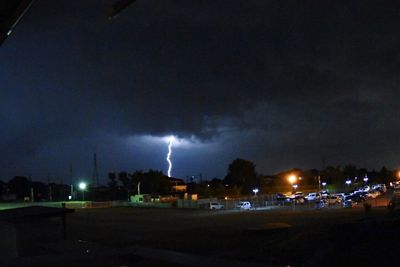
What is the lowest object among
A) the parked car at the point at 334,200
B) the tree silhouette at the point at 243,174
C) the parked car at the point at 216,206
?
the parked car at the point at 216,206

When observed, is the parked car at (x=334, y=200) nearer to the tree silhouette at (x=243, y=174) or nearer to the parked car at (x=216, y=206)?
the parked car at (x=216, y=206)

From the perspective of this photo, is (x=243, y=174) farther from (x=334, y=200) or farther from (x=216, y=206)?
(x=334, y=200)

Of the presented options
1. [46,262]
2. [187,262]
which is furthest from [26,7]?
[187,262]

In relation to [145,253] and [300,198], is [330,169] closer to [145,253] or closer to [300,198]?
[300,198]

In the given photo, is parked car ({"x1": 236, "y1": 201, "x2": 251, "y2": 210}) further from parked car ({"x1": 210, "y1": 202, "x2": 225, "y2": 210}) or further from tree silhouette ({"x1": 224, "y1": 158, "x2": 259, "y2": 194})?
tree silhouette ({"x1": 224, "y1": 158, "x2": 259, "y2": 194})

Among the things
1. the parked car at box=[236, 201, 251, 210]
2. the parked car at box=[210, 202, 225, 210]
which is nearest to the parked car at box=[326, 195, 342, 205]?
the parked car at box=[236, 201, 251, 210]

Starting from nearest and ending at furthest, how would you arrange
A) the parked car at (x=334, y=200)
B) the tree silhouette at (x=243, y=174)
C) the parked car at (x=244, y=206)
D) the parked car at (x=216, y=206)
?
the parked car at (x=334, y=200) < the parked car at (x=244, y=206) < the parked car at (x=216, y=206) < the tree silhouette at (x=243, y=174)

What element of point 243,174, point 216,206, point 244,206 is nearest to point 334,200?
point 244,206

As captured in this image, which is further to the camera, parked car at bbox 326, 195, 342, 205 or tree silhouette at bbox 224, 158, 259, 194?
tree silhouette at bbox 224, 158, 259, 194

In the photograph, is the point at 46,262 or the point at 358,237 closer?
the point at 46,262

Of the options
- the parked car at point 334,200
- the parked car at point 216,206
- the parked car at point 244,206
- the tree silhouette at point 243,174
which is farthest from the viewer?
the tree silhouette at point 243,174

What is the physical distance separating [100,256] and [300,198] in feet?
251

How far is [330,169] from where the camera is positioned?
18275 centimetres

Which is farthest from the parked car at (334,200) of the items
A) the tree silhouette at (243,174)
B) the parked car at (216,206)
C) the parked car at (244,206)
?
the tree silhouette at (243,174)
